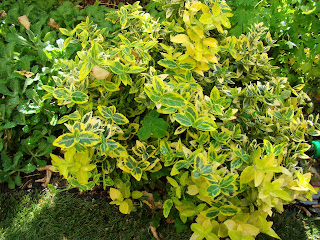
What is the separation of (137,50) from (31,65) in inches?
45.6

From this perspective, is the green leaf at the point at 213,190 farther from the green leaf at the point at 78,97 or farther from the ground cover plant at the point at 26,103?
the ground cover plant at the point at 26,103

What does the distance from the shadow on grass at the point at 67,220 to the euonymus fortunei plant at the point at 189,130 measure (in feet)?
0.71

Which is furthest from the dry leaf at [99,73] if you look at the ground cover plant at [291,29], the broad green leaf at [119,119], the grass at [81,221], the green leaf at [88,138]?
the ground cover plant at [291,29]

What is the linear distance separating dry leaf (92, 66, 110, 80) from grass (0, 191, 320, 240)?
1.07m

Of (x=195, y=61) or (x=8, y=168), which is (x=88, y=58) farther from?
(x=8, y=168)

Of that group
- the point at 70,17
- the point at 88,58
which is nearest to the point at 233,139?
the point at 88,58

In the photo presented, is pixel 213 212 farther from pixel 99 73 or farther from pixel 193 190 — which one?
pixel 99 73

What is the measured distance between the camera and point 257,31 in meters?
2.26

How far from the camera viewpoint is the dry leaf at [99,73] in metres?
1.68

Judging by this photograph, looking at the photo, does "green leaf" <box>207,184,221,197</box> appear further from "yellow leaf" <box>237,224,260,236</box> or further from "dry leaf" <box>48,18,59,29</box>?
"dry leaf" <box>48,18,59,29</box>

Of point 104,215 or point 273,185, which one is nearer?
point 273,185

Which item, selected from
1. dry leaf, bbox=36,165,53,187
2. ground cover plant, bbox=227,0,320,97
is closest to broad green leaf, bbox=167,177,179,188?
dry leaf, bbox=36,165,53,187

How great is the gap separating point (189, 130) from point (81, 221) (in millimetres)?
1080

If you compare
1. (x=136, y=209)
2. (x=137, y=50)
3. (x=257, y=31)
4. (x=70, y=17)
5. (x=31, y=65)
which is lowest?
(x=136, y=209)
